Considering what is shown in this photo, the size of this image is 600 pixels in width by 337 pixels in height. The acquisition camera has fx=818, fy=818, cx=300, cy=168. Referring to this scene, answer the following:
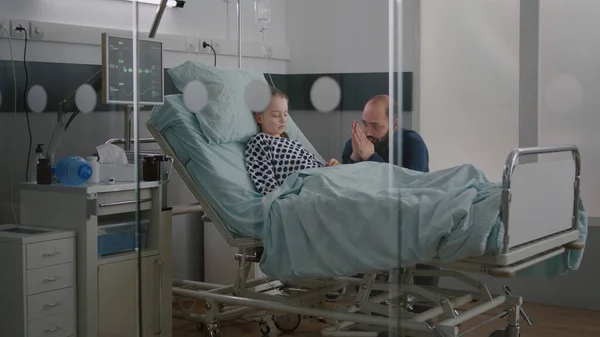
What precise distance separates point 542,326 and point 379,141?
1656 mm

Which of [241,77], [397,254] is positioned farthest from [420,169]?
[241,77]

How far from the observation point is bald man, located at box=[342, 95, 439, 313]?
197cm

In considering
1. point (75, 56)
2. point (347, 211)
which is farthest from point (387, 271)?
point (75, 56)

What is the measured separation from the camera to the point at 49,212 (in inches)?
97.6

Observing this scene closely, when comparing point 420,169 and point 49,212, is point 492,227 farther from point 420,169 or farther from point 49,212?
point 49,212

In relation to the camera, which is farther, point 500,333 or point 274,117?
point 500,333

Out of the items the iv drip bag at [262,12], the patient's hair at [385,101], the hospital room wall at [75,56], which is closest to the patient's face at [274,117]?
the hospital room wall at [75,56]

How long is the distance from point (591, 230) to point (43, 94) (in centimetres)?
234

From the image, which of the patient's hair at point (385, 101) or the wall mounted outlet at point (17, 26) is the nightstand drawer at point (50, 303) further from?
the patient's hair at point (385, 101)

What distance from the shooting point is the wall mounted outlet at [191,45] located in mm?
2538

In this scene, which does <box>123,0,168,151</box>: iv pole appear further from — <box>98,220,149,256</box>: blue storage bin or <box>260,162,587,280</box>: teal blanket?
<box>260,162,587,280</box>: teal blanket

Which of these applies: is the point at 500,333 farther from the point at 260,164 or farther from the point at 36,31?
the point at 36,31

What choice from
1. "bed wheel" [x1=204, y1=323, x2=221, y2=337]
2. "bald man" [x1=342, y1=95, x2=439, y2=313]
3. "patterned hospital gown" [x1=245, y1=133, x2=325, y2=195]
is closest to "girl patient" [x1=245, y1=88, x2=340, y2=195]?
"patterned hospital gown" [x1=245, y1=133, x2=325, y2=195]

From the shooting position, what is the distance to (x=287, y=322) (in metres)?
2.69
